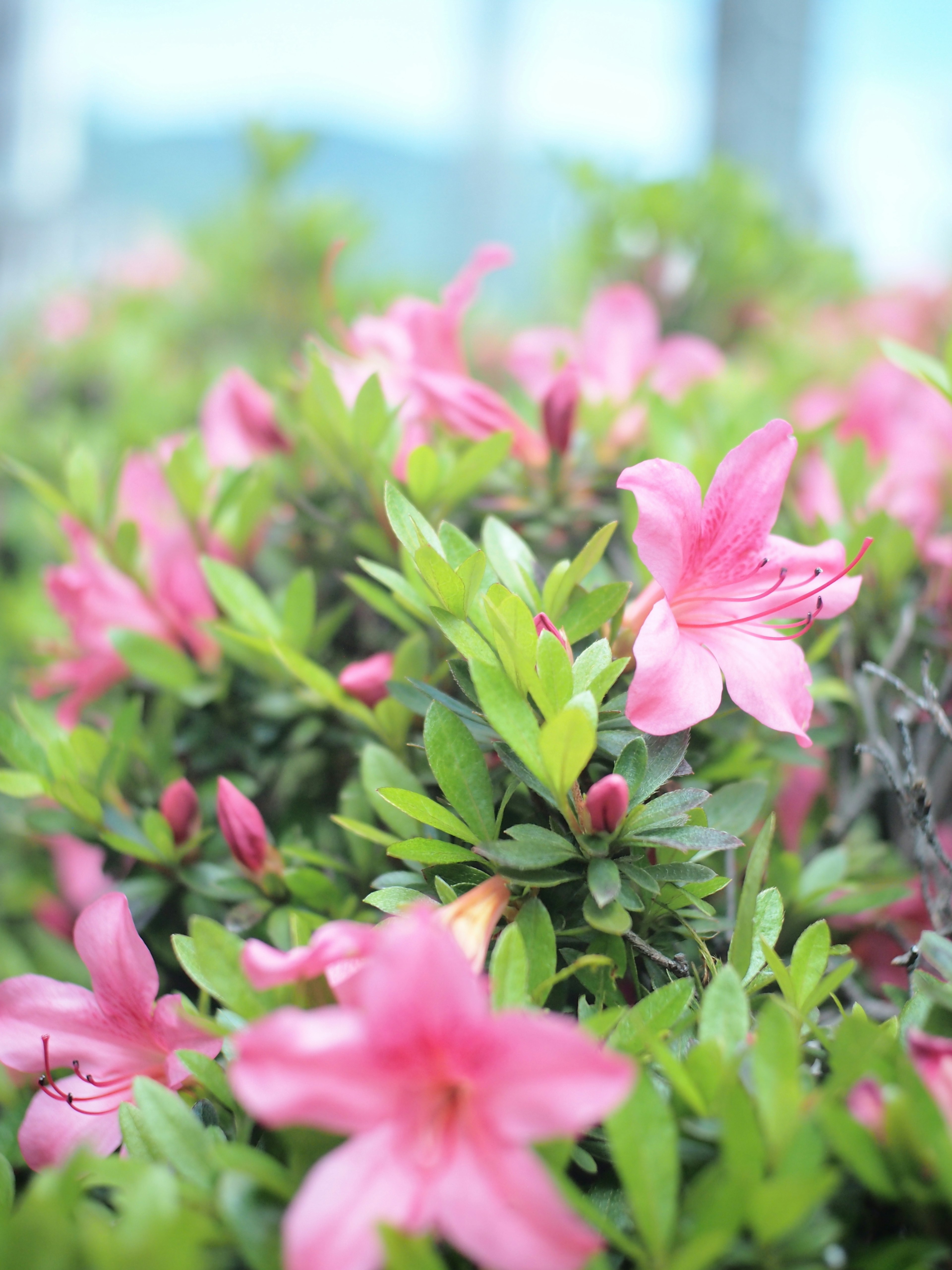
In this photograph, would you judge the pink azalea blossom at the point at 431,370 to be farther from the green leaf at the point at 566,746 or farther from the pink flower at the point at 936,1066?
the pink flower at the point at 936,1066

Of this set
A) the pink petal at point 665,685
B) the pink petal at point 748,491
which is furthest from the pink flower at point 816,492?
the pink petal at point 665,685

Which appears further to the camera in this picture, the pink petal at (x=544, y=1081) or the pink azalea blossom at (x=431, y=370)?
the pink azalea blossom at (x=431, y=370)

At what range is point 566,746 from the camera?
2.00 feet

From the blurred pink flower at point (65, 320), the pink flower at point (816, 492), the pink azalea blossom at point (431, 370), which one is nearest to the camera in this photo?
the pink azalea blossom at point (431, 370)

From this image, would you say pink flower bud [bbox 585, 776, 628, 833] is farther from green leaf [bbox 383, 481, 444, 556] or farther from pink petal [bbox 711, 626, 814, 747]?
green leaf [bbox 383, 481, 444, 556]

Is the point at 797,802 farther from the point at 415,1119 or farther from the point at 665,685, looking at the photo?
the point at 415,1119

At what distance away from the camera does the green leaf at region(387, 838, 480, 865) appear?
0.67 metres

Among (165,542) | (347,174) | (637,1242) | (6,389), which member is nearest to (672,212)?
(165,542)

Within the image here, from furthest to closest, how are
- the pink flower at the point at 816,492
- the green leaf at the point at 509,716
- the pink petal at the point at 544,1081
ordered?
the pink flower at the point at 816,492 → the green leaf at the point at 509,716 → the pink petal at the point at 544,1081

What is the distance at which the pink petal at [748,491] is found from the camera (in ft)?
2.27

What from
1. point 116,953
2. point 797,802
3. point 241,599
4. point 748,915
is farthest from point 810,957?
point 241,599

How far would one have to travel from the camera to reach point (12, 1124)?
2.68 feet

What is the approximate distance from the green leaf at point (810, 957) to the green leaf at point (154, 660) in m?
0.66

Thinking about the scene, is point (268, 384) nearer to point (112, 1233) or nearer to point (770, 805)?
point (770, 805)
